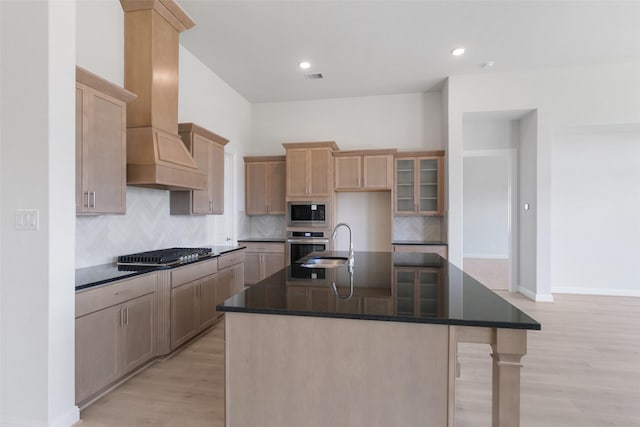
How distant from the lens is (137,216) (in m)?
3.23

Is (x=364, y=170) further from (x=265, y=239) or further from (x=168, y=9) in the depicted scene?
(x=168, y=9)

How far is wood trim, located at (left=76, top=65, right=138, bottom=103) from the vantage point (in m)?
2.22

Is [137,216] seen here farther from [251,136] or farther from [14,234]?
[251,136]

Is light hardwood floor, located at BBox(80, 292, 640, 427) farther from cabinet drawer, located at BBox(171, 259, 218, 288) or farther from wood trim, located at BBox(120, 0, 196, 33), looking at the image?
wood trim, located at BBox(120, 0, 196, 33)

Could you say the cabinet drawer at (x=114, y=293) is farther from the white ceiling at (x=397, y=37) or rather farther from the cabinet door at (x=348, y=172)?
the cabinet door at (x=348, y=172)

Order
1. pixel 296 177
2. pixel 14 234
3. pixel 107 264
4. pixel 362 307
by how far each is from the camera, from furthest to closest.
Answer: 1. pixel 296 177
2. pixel 107 264
3. pixel 14 234
4. pixel 362 307

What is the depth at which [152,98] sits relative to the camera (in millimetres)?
3055

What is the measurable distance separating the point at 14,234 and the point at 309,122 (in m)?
4.64

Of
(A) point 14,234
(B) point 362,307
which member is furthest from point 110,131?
(B) point 362,307

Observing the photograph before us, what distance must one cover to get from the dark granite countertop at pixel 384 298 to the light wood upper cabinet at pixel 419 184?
10.00 feet

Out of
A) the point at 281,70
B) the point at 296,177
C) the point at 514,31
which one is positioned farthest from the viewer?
the point at 296,177

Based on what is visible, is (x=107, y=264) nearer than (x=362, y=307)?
No

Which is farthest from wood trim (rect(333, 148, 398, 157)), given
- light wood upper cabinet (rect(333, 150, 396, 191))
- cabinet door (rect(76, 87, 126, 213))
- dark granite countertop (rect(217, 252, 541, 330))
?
cabinet door (rect(76, 87, 126, 213))

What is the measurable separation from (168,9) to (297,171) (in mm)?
2699
